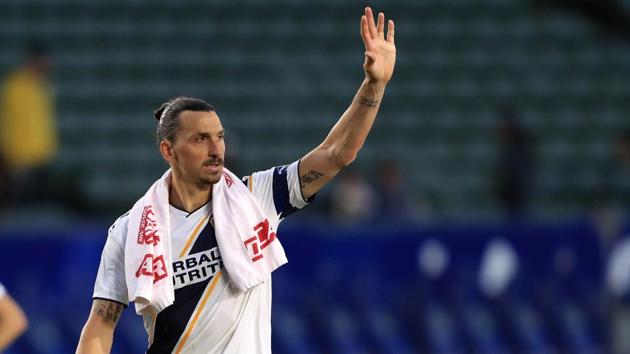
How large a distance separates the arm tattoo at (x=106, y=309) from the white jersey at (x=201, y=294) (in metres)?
0.02

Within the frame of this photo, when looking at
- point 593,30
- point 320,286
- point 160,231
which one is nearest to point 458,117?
point 593,30

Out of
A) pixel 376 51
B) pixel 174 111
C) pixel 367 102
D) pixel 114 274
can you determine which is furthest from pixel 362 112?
pixel 114 274

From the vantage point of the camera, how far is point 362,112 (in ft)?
18.6

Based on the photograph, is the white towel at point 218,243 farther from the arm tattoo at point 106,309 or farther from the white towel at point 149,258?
the arm tattoo at point 106,309

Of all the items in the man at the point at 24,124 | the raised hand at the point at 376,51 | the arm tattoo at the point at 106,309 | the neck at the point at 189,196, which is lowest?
the man at the point at 24,124

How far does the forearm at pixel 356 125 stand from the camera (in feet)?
18.6

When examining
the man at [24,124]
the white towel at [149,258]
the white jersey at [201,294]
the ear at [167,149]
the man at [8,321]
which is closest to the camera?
the white towel at [149,258]

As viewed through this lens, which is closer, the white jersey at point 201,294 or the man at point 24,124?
the white jersey at point 201,294

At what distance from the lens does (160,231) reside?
5.69 m

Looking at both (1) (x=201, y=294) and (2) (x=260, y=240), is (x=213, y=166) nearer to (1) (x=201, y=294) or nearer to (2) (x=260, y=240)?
(2) (x=260, y=240)

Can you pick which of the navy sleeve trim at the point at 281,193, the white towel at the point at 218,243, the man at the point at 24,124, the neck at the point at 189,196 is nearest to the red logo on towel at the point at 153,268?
the white towel at the point at 218,243

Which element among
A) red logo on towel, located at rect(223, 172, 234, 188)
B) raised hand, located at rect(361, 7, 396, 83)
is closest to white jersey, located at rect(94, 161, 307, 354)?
red logo on towel, located at rect(223, 172, 234, 188)

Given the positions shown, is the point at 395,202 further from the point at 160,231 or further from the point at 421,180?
the point at 160,231

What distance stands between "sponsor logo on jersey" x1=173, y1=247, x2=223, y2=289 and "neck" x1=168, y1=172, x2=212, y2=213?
21cm
